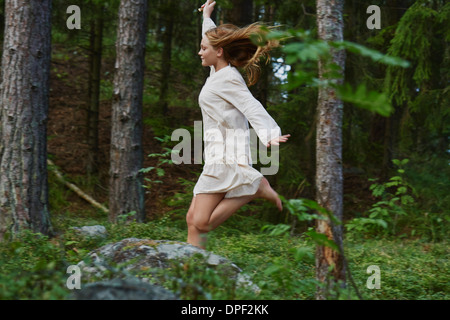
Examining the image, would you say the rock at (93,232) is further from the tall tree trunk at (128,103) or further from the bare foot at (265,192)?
the bare foot at (265,192)

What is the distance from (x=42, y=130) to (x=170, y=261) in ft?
10.2

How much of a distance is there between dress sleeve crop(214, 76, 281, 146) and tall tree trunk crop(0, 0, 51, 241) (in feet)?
8.77

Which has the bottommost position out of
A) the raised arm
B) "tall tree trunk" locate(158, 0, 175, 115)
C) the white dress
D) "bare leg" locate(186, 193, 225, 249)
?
"bare leg" locate(186, 193, 225, 249)

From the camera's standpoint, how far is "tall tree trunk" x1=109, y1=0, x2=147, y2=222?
855 cm

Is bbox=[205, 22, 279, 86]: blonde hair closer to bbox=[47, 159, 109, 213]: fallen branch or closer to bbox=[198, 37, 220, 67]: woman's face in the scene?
bbox=[198, 37, 220, 67]: woman's face

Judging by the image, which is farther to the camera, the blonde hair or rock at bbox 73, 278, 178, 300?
the blonde hair

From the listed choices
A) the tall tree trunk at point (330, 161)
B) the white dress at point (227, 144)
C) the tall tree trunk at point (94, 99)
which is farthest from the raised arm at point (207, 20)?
the tall tree trunk at point (94, 99)

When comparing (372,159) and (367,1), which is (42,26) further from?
(372,159)

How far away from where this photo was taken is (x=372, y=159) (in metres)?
14.0

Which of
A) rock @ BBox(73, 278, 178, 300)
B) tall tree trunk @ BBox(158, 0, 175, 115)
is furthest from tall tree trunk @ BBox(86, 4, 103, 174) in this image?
rock @ BBox(73, 278, 178, 300)

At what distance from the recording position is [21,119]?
247 inches

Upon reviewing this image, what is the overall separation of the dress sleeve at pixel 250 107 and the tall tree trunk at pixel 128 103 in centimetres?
389

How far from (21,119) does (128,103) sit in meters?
2.53
